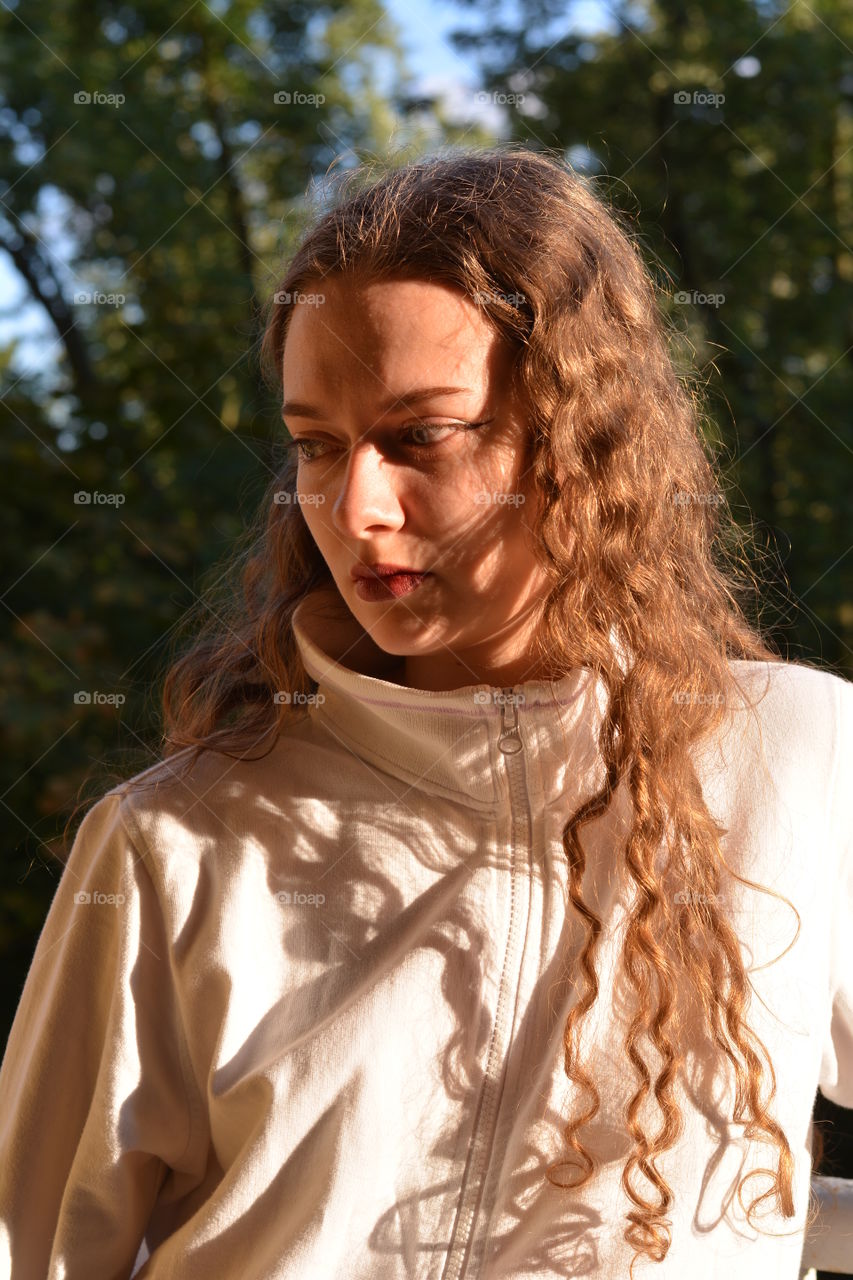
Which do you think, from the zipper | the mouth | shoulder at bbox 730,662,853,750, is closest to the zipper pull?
the zipper

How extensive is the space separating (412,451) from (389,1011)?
519mm

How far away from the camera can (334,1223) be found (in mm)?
1107

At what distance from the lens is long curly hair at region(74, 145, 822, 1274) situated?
115 cm

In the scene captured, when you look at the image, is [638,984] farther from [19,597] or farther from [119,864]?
[19,597]

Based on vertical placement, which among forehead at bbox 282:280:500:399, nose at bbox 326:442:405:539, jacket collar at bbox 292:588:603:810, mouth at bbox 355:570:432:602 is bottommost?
jacket collar at bbox 292:588:603:810

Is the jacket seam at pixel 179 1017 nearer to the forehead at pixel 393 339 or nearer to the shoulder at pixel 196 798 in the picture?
the shoulder at pixel 196 798

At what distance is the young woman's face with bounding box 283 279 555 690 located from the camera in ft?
3.66

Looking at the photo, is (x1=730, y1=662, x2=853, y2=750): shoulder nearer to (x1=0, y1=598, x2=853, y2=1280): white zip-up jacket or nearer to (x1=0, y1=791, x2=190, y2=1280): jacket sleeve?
(x1=0, y1=598, x2=853, y2=1280): white zip-up jacket

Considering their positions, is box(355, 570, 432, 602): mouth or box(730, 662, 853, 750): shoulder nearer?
box(355, 570, 432, 602): mouth

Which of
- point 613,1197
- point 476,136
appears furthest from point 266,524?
point 476,136

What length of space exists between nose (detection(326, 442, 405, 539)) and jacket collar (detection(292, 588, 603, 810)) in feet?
0.55

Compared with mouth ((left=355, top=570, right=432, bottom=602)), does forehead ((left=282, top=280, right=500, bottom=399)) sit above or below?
above

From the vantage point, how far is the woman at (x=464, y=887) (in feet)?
3.70

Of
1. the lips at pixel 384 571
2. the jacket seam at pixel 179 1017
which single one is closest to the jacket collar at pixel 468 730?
the lips at pixel 384 571
